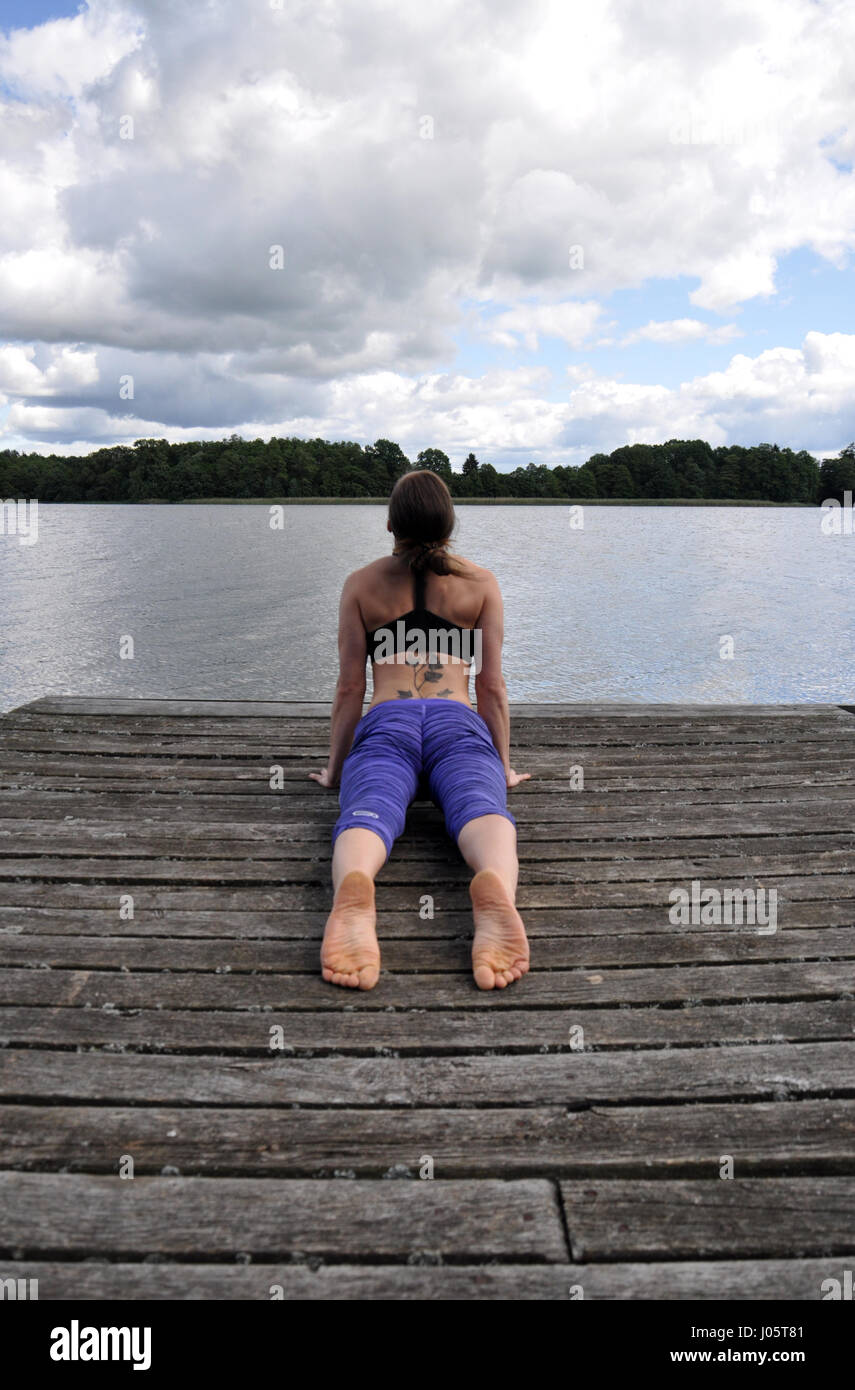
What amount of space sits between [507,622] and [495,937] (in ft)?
52.1

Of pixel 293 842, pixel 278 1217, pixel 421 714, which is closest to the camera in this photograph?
pixel 278 1217

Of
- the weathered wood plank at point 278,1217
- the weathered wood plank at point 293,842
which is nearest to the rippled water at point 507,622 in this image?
the weathered wood plank at point 293,842

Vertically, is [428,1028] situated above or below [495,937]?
below

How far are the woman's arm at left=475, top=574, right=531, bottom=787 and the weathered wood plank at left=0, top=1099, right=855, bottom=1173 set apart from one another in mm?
1684

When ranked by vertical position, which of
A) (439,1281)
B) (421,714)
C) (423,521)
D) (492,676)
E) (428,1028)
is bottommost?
(439,1281)

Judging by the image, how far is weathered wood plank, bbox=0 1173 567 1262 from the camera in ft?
5.40

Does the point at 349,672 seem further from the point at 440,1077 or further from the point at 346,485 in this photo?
the point at 346,485

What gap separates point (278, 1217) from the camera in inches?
67.2

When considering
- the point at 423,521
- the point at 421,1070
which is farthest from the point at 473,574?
the point at 421,1070

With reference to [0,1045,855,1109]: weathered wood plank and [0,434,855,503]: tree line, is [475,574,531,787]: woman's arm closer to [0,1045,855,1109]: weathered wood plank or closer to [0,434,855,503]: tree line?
[0,1045,855,1109]: weathered wood plank

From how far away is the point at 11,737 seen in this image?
5238 mm

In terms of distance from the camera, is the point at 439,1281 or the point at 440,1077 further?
the point at 440,1077

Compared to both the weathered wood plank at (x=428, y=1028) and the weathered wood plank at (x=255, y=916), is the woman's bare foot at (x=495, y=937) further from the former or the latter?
the weathered wood plank at (x=255, y=916)

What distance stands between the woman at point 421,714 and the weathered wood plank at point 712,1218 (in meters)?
0.90
